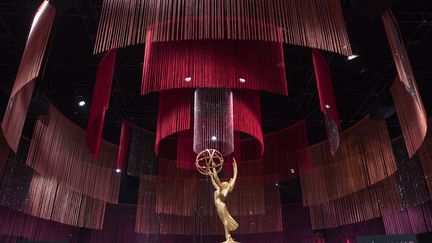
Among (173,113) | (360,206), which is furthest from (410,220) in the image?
(173,113)

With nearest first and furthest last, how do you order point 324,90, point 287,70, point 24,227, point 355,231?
point 324,90, point 24,227, point 287,70, point 355,231

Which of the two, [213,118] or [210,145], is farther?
[210,145]

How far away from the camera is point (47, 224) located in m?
7.68

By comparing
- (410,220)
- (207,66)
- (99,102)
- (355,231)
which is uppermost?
(207,66)

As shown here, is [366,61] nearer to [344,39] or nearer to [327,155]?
[327,155]

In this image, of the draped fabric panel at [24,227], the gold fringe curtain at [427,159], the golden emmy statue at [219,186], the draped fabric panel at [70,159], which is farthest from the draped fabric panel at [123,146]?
the gold fringe curtain at [427,159]

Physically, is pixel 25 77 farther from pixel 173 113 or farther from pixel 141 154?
pixel 141 154

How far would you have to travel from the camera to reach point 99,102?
486 centimetres

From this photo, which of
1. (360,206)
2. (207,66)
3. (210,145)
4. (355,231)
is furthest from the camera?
(355,231)

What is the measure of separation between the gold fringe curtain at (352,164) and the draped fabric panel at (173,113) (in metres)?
3.88

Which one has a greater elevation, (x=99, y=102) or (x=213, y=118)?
(x=213, y=118)

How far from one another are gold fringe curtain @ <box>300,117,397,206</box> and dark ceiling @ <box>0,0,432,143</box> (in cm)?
55

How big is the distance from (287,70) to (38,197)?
17.9ft

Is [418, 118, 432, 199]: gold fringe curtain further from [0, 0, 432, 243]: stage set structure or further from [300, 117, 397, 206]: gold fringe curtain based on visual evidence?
[300, 117, 397, 206]: gold fringe curtain
